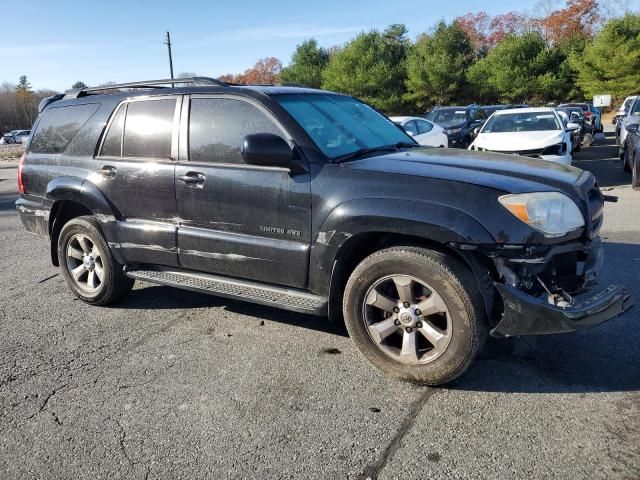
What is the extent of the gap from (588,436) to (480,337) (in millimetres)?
713

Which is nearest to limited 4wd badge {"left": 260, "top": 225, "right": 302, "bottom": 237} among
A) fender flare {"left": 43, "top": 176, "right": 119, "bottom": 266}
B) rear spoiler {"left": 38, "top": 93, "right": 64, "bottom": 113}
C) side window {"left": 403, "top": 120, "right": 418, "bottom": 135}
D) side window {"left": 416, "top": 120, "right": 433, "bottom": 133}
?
fender flare {"left": 43, "top": 176, "right": 119, "bottom": 266}

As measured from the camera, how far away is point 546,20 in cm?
6531

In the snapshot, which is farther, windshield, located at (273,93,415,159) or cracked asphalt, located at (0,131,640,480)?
windshield, located at (273,93,415,159)

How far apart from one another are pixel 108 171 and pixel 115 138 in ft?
0.97

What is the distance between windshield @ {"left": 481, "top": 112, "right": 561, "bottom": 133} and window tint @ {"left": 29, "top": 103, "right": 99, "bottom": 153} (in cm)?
A: 898

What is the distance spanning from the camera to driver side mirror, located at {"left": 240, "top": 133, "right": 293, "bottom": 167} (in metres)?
3.38

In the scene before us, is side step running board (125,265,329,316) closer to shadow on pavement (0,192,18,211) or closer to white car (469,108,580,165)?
white car (469,108,580,165)

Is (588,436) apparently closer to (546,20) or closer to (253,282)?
(253,282)

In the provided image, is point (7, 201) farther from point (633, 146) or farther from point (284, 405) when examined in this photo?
point (633, 146)

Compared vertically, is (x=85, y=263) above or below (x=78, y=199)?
below

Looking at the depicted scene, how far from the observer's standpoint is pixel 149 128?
4309mm

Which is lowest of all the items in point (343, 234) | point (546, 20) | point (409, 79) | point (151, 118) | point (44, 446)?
point (44, 446)

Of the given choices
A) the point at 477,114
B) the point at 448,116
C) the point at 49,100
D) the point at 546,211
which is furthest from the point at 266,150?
the point at 477,114

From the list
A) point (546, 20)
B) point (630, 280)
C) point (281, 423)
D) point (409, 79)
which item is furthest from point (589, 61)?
point (281, 423)
